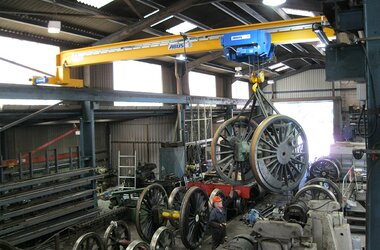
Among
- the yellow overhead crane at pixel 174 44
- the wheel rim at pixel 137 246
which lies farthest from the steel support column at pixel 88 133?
the wheel rim at pixel 137 246

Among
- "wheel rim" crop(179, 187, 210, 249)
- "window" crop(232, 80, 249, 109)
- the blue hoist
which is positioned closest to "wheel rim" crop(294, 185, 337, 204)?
"wheel rim" crop(179, 187, 210, 249)

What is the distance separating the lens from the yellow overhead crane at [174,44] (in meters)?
5.70

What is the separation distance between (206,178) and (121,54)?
4.68 m

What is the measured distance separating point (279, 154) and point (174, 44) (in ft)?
12.2

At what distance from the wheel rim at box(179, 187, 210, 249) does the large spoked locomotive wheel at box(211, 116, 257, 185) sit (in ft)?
6.78

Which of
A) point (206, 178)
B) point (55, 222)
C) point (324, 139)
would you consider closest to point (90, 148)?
point (55, 222)

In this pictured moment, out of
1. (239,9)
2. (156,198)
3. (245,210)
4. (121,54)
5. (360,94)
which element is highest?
(239,9)

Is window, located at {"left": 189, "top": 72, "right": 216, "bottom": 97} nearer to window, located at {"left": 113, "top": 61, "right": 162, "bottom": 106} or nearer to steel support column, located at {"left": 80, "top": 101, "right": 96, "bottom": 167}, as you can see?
window, located at {"left": 113, "top": 61, "right": 162, "bottom": 106}

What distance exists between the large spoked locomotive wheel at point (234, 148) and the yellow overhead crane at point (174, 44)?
1834mm

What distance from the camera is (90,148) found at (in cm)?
893

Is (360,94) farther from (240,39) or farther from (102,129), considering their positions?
(102,129)

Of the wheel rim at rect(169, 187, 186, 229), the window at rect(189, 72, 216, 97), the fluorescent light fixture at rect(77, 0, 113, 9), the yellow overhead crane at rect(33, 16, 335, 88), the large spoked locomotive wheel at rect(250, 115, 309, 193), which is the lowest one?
the wheel rim at rect(169, 187, 186, 229)

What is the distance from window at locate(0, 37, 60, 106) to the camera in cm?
Answer: 895

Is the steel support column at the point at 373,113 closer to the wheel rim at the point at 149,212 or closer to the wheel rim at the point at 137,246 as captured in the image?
the wheel rim at the point at 137,246
